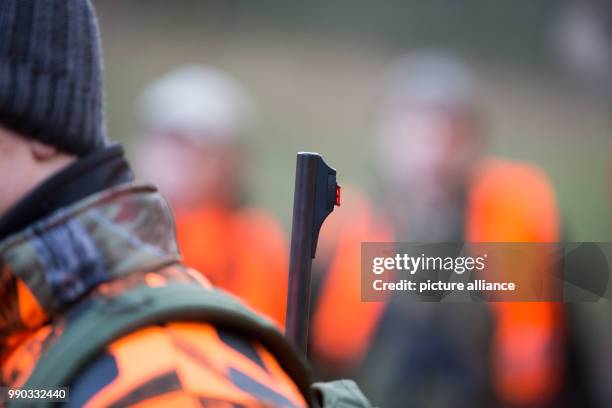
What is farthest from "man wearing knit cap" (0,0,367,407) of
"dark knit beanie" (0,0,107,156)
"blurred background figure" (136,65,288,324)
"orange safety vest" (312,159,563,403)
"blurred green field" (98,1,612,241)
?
"blurred green field" (98,1,612,241)

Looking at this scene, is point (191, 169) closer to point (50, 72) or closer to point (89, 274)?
point (50, 72)

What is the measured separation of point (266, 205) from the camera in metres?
4.47

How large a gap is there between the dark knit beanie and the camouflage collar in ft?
0.45

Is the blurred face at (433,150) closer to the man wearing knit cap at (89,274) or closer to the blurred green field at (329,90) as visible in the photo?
the blurred green field at (329,90)

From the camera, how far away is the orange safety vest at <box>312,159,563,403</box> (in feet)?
12.0

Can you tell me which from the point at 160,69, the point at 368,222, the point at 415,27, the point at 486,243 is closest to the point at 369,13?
the point at 415,27

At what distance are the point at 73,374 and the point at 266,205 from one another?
344cm

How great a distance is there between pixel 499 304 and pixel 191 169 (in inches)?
48.6

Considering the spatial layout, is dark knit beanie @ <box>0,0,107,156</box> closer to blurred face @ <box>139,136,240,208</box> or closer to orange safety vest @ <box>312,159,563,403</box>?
orange safety vest @ <box>312,159,563,403</box>

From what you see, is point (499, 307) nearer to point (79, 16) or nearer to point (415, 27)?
point (415, 27)

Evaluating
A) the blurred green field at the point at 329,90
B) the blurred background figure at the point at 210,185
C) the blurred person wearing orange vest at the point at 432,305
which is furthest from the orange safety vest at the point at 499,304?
the blurred green field at the point at 329,90

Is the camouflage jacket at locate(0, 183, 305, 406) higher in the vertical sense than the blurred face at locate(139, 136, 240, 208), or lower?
lower

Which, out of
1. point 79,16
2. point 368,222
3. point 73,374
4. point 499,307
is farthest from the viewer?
point 368,222

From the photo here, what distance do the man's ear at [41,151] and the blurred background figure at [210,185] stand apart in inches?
101
